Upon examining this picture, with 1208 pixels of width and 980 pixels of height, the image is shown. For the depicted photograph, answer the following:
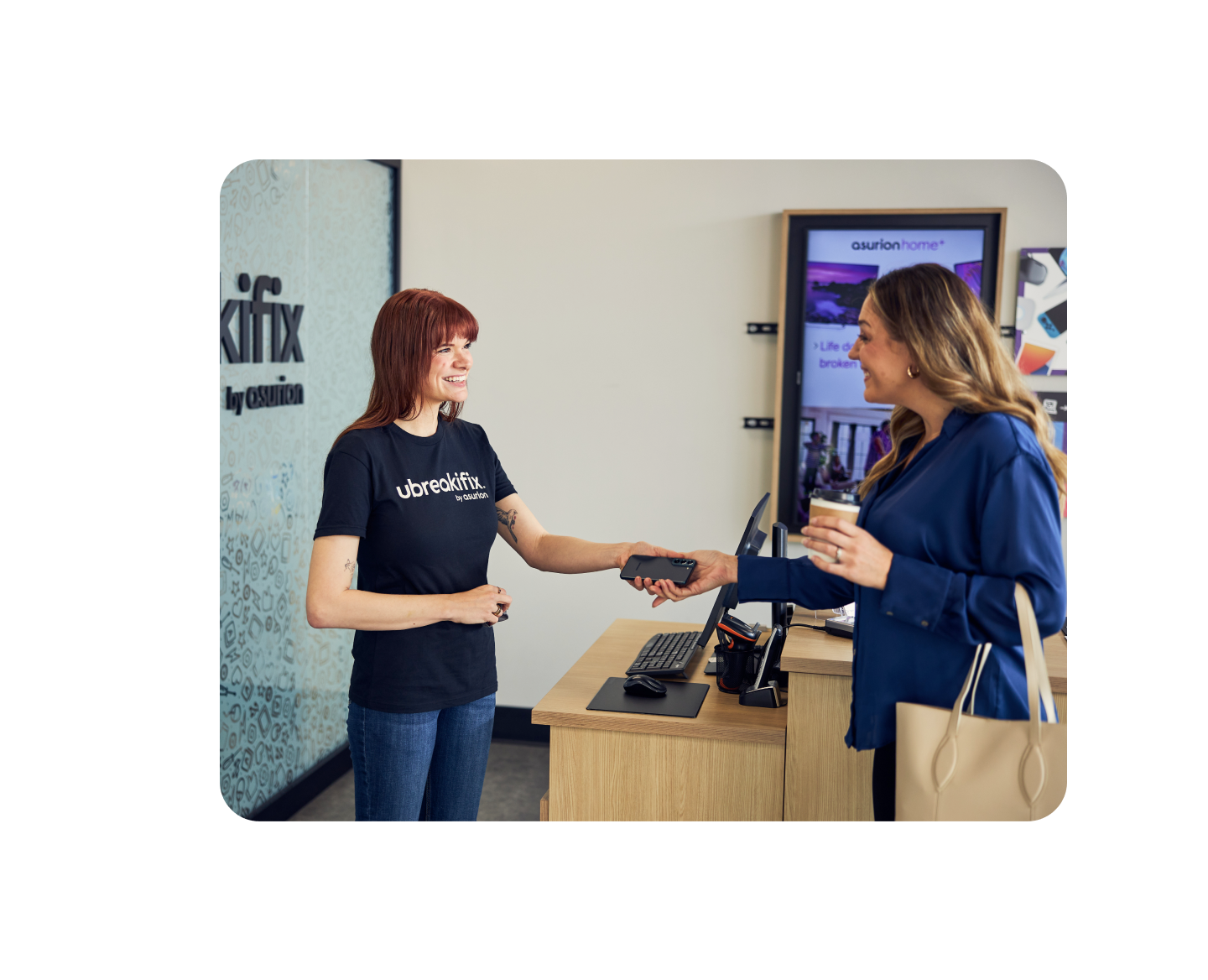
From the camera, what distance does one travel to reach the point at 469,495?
1725 millimetres

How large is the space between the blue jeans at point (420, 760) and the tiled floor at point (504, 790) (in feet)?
3.87

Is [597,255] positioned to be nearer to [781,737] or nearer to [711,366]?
[711,366]

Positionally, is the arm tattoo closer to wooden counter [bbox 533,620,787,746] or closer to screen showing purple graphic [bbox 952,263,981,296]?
wooden counter [bbox 533,620,787,746]

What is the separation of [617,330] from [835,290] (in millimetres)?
808

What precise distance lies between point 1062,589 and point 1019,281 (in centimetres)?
224

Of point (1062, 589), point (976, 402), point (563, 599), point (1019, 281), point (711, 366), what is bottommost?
point (563, 599)

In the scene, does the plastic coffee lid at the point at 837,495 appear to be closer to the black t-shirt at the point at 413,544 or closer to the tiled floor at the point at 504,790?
the tiled floor at the point at 504,790

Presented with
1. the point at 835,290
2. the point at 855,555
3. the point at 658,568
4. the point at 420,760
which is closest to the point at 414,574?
the point at 420,760

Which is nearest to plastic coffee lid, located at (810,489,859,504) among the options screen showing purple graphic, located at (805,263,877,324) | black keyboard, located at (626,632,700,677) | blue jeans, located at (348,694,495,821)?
screen showing purple graphic, located at (805,263,877,324)

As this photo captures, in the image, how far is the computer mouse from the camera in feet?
6.67

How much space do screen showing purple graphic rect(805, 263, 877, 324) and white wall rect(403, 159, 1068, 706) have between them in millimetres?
138

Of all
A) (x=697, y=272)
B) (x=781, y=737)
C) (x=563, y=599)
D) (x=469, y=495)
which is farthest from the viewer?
(x=563, y=599)

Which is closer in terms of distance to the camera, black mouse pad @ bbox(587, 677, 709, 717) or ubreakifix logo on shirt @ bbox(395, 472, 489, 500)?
ubreakifix logo on shirt @ bbox(395, 472, 489, 500)

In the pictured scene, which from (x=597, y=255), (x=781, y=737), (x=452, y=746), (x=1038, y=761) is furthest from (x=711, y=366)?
(x=1038, y=761)
